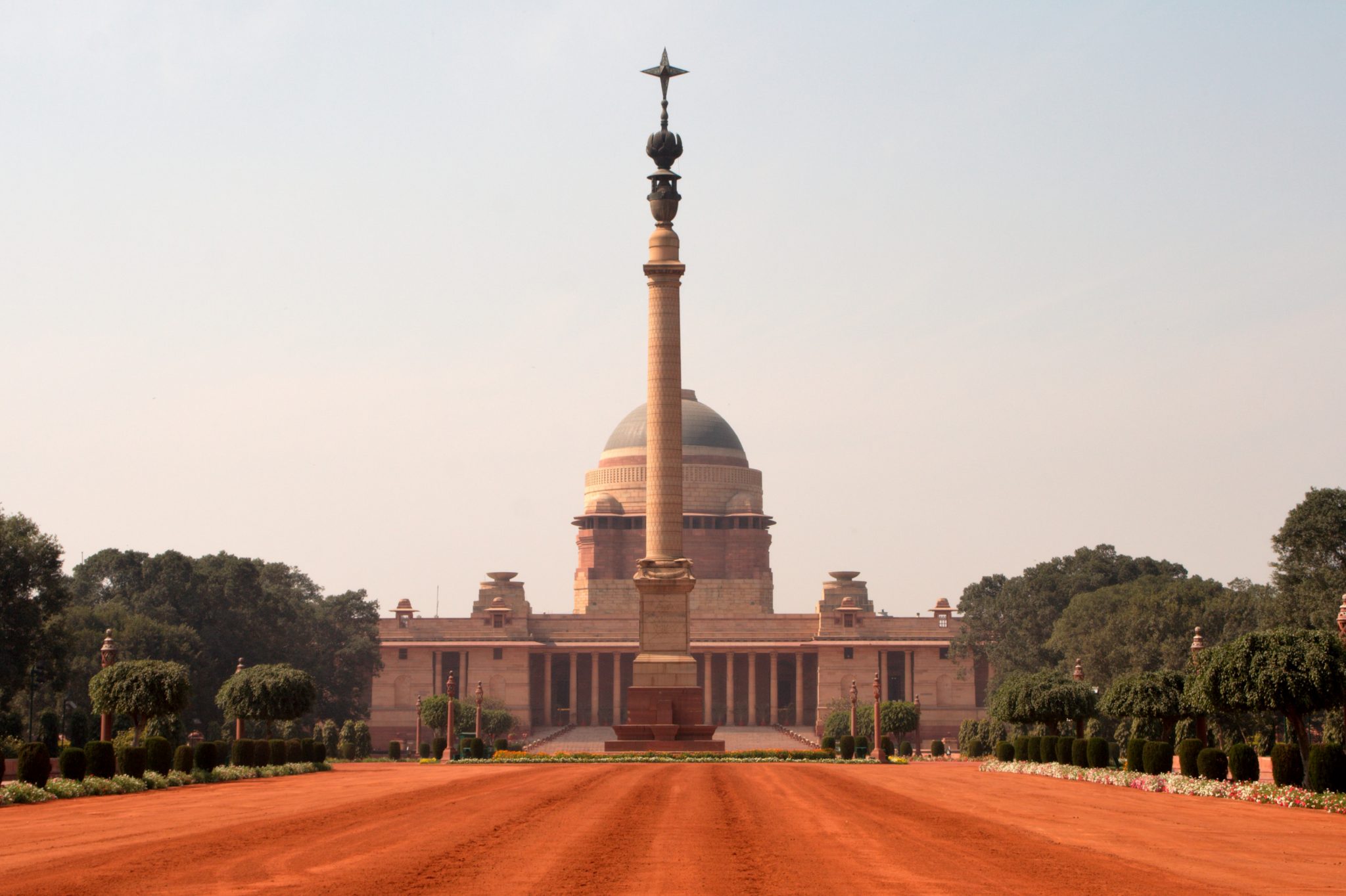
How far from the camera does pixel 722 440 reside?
13912 cm

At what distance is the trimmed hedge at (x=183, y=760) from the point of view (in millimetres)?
43688

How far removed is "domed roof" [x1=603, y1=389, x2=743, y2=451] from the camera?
138 meters

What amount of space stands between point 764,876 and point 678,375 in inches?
2065

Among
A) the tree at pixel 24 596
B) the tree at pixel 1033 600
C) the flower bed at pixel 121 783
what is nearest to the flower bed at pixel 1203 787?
the flower bed at pixel 121 783

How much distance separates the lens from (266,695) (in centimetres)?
5672

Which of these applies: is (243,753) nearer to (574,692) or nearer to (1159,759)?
(1159,759)

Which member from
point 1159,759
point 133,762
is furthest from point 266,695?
point 1159,759

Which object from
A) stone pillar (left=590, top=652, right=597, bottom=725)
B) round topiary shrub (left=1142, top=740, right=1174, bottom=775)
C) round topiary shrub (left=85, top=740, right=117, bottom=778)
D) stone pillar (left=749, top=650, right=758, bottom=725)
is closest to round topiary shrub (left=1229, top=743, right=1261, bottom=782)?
round topiary shrub (left=1142, top=740, right=1174, bottom=775)

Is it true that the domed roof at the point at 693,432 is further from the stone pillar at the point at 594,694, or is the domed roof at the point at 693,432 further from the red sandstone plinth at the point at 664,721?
the red sandstone plinth at the point at 664,721

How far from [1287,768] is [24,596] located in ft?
167

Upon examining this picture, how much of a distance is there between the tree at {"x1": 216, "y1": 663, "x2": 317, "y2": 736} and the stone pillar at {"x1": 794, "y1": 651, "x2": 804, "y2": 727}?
234ft

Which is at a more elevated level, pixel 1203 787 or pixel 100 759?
pixel 100 759

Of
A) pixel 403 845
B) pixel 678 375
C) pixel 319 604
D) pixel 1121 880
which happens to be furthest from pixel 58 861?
pixel 319 604

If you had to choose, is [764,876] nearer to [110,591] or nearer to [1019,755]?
[1019,755]
